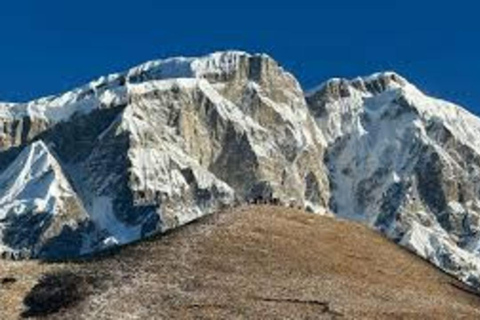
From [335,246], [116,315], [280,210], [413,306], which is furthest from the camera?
[280,210]

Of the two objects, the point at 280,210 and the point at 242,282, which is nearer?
the point at 242,282

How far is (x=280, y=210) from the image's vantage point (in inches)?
4114

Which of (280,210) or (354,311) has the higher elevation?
(280,210)

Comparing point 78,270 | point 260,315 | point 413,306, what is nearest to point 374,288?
point 413,306

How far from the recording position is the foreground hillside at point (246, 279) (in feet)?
258

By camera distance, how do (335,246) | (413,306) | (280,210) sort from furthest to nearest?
1. (280,210)
2. (335,246)
3. (413,306)

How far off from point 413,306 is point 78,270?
19.3 metres

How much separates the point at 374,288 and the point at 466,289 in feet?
39.2

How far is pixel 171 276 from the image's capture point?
276ft

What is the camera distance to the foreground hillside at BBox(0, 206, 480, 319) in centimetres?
7869

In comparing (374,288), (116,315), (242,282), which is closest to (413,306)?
(374,288)

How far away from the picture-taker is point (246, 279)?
84.6m

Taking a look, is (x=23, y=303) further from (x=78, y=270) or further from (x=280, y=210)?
(x=280, y=210)

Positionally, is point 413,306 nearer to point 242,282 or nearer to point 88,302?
point 242,282
